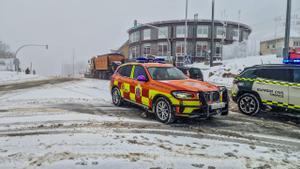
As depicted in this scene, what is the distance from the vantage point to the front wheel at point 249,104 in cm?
916

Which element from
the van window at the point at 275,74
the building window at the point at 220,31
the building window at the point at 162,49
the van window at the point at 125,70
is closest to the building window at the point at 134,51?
the building window at the point at 162,49

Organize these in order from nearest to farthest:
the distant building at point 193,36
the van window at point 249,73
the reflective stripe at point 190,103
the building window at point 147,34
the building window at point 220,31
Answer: the reflective stripe at point 190,103 < the van window at point 249,73 < the distant building at point 193,36 < the building window at point 220,31 < the building window at point 147,34

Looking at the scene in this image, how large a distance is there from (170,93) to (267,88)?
3.51m

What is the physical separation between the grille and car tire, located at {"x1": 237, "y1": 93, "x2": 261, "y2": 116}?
2.20m

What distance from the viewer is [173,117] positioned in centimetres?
738

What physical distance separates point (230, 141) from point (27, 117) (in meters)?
5.51

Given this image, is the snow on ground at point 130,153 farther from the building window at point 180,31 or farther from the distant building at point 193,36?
the building window at point 180,31

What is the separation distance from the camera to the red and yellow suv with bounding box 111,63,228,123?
7.17 metres

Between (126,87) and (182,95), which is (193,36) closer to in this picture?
(126,87)

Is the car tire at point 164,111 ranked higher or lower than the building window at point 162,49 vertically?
lower

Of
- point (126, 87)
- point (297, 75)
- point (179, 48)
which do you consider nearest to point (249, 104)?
point (297, 75)

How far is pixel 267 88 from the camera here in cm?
884

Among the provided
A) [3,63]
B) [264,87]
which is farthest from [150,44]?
[264,87]

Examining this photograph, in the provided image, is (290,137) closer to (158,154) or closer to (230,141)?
(230,141)
